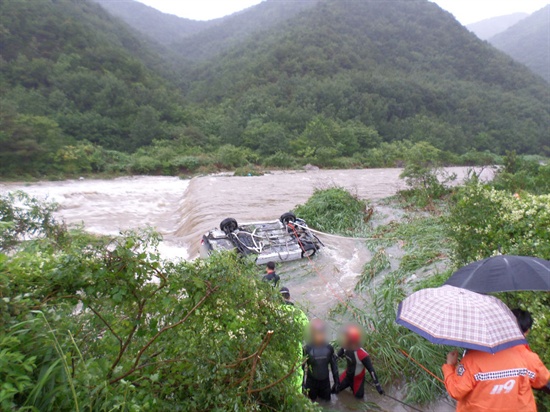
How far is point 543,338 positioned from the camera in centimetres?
293

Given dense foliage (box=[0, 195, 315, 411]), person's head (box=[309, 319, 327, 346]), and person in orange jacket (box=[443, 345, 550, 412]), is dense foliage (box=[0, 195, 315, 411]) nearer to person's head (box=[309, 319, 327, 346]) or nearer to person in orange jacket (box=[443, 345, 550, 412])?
person's head (box=[309, 319, 327, 346])

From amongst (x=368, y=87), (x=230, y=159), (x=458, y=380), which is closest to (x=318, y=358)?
(x=458, y=380)

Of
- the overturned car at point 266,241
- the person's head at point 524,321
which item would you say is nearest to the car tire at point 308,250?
the overturned car at point 266,241

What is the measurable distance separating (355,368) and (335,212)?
6873mm

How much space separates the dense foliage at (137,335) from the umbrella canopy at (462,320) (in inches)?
36.4

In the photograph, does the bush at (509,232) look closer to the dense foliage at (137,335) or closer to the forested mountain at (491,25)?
the dense foliage at (137,335)

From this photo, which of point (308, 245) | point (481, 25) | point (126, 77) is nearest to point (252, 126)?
point (126, 77)

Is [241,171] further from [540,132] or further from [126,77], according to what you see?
[540,132]

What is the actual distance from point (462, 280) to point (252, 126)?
34.8 m

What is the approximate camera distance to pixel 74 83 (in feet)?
108

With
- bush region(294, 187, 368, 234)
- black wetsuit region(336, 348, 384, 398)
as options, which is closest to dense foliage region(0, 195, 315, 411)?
black wetsuit region(336, 348, 384, 398)

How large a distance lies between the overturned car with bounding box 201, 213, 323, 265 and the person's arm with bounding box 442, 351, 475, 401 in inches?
195

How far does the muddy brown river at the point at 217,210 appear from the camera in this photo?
6.77m

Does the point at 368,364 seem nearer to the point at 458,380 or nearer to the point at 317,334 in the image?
the point at 317,334
